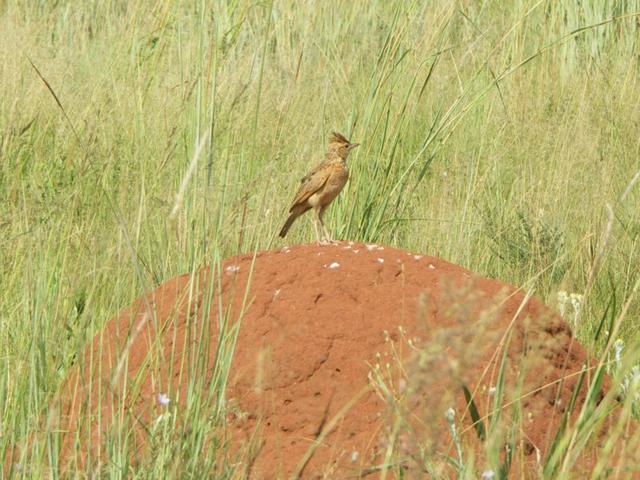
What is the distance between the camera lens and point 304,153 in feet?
20.3

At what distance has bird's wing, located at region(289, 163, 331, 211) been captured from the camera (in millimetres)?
4844

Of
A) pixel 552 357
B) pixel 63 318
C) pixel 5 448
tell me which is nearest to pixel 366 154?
pixel 552 357

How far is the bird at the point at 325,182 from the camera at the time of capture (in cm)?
486

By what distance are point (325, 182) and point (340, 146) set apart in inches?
9.7

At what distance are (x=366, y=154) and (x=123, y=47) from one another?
2.79m

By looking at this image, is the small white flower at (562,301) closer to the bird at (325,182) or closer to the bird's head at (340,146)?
the bird at (325,182)

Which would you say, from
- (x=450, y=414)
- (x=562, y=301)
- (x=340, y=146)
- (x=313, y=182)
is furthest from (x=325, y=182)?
(x=450, y=414)

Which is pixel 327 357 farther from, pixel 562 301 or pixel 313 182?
pixel 313 182

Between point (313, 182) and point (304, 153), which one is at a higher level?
point (313, 182)

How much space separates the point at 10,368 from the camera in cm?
360

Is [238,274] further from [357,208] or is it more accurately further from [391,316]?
[357,208]

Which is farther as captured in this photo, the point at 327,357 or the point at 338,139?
the point at 338,139

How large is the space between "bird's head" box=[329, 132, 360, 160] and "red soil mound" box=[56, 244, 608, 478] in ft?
3.69

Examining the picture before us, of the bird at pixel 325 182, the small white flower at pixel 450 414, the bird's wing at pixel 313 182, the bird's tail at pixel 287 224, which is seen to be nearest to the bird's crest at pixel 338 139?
the bird at pixel 325 182
